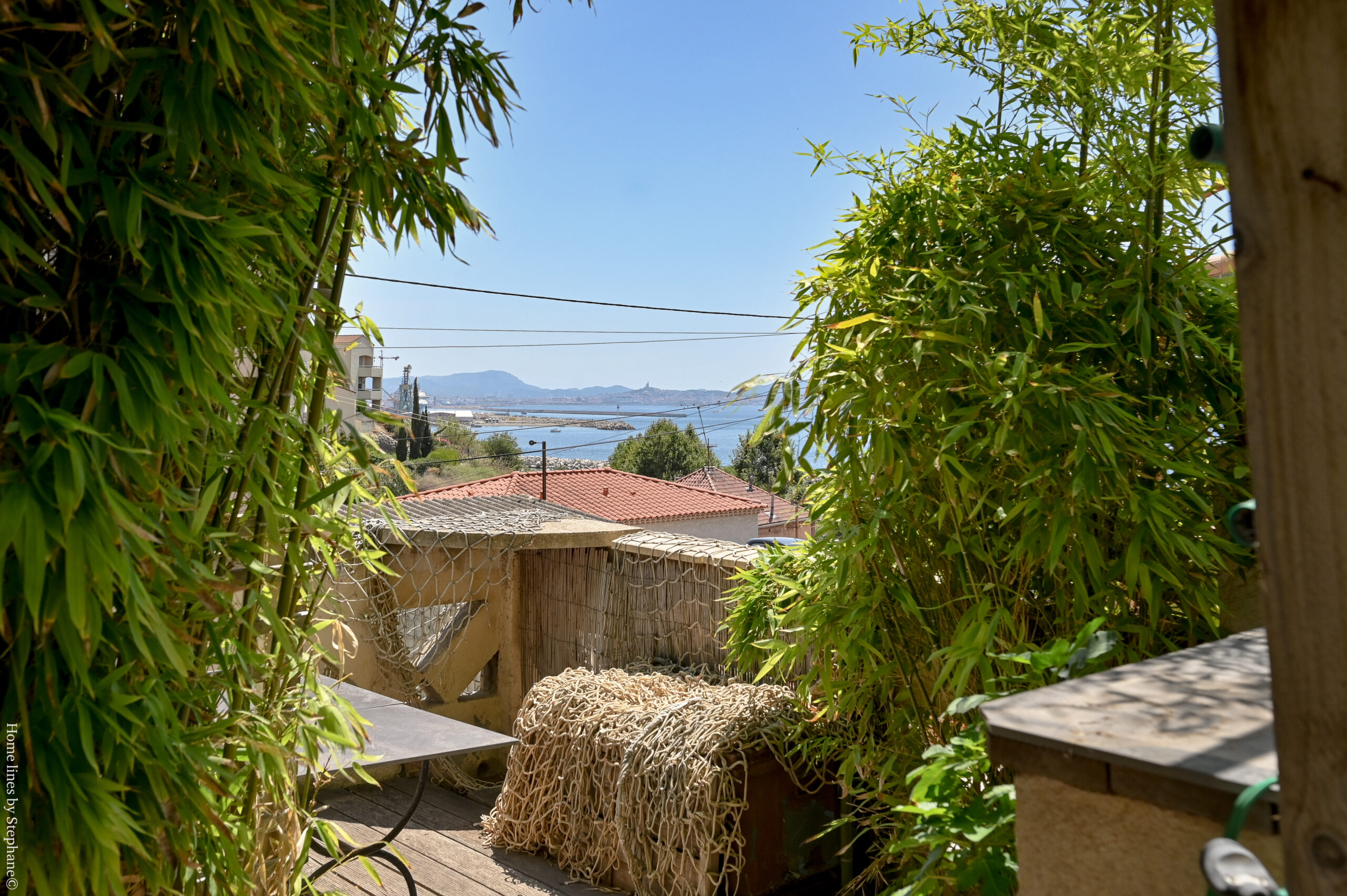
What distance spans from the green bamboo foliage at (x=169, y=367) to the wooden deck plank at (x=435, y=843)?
1687 mm

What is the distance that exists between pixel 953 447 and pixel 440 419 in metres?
32.9

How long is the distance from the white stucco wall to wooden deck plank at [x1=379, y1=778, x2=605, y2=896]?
11386 millimetres

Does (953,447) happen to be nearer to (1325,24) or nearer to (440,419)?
(1325,24)

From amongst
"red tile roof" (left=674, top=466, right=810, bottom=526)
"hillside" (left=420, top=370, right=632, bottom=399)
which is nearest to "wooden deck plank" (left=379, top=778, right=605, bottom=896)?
"red tile roof" (left=674, top=466, right=810, bottom=526)

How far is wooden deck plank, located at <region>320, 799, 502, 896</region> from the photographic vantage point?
9.84ft

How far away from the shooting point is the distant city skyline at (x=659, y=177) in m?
2.11

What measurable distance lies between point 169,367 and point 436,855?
263cm

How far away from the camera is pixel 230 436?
1.33 metres

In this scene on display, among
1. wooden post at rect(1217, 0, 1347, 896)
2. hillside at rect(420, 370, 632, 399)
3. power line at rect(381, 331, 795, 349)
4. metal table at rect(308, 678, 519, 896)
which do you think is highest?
hillside at rect(420, 370, 632, 399)

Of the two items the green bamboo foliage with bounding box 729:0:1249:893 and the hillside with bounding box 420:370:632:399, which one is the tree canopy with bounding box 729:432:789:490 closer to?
the green bamboo foliage with bounding box 729:0:1249:893

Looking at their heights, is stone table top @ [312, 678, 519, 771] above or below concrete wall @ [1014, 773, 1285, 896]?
below

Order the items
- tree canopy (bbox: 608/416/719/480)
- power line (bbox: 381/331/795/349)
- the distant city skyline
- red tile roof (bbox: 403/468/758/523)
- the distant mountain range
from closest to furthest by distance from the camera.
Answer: the distant city skyline, red tile roof (bbox: 403/468/758/523), power line (bbox: 381/331/795/349), tree canopy (bbox: 608/416/719/480), the distant mountain range

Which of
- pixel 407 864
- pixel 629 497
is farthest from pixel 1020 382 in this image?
pixel 629 497

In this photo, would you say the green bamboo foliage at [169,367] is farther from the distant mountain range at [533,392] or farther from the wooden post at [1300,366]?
the distant mountain range at [533,392]
